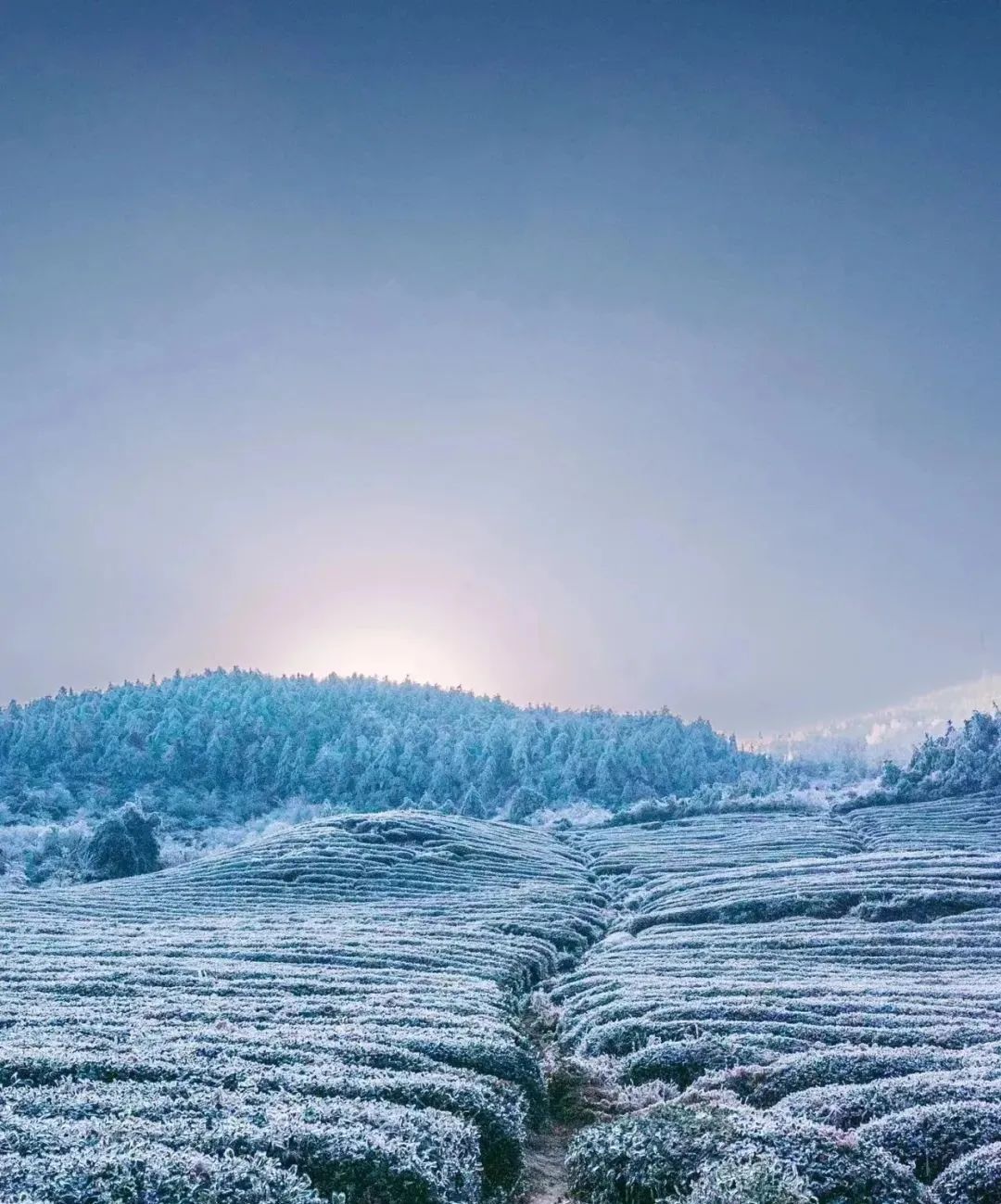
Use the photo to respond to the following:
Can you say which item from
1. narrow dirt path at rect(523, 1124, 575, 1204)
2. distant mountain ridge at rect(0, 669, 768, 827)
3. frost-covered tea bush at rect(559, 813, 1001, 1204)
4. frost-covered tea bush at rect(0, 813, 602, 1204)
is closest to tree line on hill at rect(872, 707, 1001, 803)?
distant mountain ridge at rect(0, 669, 768, 827)

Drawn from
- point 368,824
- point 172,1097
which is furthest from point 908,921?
point 368,824

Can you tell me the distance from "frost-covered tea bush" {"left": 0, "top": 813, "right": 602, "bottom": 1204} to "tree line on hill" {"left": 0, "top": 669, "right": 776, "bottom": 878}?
3893 inches

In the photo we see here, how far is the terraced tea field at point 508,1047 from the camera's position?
531 inches

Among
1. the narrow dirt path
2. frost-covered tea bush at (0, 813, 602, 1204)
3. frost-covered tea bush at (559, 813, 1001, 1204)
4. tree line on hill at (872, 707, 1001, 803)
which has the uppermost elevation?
tree line on hill at (872, 707, 1001, 803)

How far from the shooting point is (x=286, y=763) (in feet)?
570

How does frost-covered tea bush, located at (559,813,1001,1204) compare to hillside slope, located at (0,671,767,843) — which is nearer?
frost-covered tea bush, located at (559,813,1001,1204)

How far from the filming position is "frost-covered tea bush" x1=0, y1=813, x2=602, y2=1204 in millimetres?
13078

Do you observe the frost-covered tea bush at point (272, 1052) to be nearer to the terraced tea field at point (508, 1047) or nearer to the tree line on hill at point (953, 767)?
the terraced tea field at point (508, 1047)

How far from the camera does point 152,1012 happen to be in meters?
24.0

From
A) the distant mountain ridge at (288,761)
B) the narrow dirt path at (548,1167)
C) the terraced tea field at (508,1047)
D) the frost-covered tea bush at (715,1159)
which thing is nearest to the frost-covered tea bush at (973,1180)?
the terraced tea field at (508,1047)

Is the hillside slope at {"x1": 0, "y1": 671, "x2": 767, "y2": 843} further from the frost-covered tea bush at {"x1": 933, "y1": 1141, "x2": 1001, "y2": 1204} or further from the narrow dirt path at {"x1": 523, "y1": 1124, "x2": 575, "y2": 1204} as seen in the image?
the frost-covered tea bush at {"x1": 933, "y1": 1141, "x2": 1001, "y2": 1204}

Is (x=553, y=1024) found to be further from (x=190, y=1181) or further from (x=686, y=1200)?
(x=190, y=1181)

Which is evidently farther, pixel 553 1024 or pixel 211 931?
pixel 211 931

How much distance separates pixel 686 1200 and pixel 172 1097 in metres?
9.71
